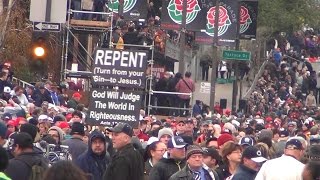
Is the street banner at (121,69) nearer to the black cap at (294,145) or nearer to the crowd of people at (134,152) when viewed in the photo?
the crowd of people at (134,152)

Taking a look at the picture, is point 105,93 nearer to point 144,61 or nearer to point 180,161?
point 144,61

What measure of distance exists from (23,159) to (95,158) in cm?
249

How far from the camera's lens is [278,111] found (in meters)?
49.9

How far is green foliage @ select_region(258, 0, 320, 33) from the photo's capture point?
2235 inches

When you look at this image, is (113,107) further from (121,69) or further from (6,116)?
(6,116)

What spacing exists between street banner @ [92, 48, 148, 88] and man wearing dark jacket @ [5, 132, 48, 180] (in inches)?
257

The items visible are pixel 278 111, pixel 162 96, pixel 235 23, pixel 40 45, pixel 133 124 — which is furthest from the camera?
pixel 278 111

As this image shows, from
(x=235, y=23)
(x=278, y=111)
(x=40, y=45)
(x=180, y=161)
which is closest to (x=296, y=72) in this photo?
(x=278, y=111)

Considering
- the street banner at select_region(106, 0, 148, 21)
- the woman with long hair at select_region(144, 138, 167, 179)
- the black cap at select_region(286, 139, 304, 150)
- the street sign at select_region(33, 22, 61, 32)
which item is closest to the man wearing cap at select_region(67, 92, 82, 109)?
the street banner at select_region(106, 0, 148, 21)

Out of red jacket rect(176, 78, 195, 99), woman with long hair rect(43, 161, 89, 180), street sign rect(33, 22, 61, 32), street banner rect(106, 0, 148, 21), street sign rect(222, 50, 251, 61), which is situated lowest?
red jacket rect(176, 78, 195, 99)

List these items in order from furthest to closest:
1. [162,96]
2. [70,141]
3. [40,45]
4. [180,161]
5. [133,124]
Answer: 1. [162,96]
2. [40,45]
3. [133,124]
4. [70,141]
5. [180,161]

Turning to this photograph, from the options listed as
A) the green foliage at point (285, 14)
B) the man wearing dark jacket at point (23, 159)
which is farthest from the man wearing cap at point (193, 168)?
the green foliage at point (285, 14)

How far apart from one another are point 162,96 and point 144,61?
1529 cm

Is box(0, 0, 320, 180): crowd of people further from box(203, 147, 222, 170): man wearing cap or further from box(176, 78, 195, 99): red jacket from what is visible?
box(176, 78, 195, 99): red jacket
